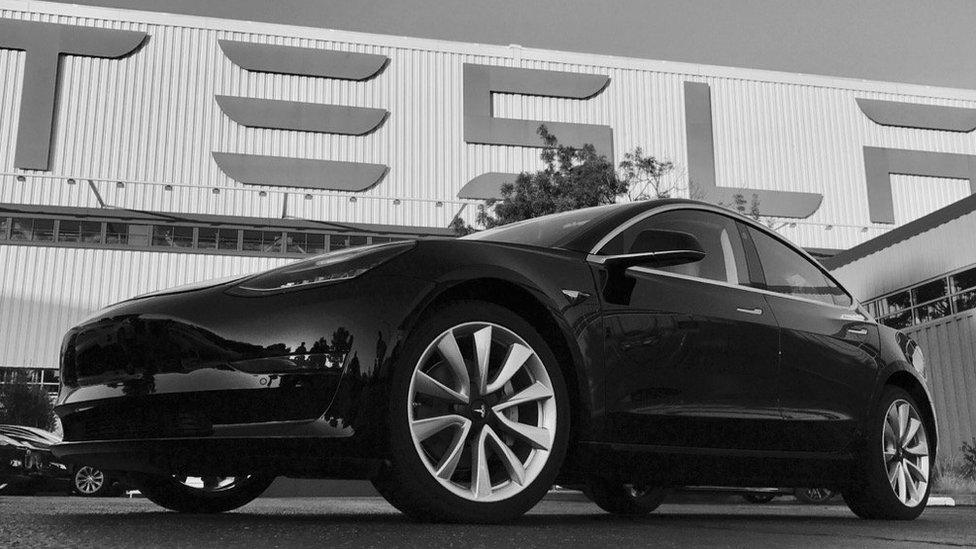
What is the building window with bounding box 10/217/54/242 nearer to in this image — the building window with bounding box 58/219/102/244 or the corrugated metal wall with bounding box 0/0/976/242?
the building window with bounding box 58/219/102/244

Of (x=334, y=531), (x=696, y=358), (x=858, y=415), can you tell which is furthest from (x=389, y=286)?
(x=858, y=415)

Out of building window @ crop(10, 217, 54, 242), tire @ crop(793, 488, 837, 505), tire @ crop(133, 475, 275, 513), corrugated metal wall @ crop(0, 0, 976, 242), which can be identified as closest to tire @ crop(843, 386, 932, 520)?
tire @ crop(133, 475, 275, 513)

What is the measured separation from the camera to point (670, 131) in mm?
33250

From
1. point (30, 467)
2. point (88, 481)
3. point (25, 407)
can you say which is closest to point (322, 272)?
point (30, 467)

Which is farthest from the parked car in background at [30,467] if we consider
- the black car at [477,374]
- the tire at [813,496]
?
the black car at [477,374]

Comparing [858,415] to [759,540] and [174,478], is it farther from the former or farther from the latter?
[174,478]

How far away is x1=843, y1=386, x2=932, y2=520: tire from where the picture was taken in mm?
4703

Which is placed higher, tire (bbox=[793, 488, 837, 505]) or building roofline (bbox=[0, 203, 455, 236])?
building roofline (bbox=[0, 203, 455, 236])

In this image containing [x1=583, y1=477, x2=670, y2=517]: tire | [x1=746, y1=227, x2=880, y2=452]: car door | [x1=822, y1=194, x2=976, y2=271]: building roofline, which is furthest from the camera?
[x1=822, y1=194, x2=976, y2=271]: building roofline

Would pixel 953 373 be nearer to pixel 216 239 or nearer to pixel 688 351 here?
pixel 688 351

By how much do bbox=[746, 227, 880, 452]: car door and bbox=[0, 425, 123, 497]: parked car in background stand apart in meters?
10.6

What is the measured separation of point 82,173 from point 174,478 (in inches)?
1100

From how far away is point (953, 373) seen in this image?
56.9 ft

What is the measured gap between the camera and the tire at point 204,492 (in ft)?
13.7
